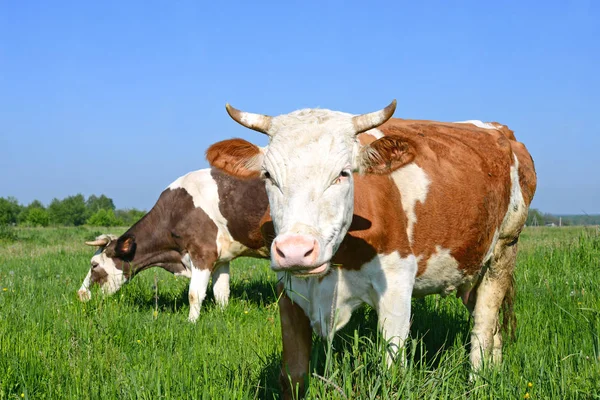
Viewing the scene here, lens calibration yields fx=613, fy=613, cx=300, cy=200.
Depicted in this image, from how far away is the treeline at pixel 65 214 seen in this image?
65.8 meters

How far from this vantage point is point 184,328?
6.05m

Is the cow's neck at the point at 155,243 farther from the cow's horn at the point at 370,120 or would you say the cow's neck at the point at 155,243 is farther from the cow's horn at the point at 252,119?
the cow's horn at the point at 370,120

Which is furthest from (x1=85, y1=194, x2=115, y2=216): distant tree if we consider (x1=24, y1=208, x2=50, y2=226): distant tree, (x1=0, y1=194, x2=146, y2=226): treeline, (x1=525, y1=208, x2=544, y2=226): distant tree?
(x1=525, y1=208, x2=544, y2=226): distant tree

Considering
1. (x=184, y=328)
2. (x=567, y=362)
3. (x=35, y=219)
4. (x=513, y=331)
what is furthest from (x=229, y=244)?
(x=35, y=219)

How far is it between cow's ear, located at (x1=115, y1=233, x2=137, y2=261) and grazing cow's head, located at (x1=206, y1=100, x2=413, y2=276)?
588 cm

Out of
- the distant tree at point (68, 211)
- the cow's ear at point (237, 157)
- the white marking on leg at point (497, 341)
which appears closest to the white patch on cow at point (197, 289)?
the white marking on leg at point (497, 341)

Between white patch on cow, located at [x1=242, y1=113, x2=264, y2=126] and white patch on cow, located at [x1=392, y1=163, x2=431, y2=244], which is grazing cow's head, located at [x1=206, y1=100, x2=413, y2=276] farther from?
white patch on cow, located at [x1=392, y1=163, x2=431, y2=244]

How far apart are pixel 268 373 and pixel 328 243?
5.19ft

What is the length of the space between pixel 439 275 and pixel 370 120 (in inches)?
61.3

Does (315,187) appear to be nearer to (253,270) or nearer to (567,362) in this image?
(567,362)

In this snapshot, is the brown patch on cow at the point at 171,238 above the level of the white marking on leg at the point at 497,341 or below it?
above

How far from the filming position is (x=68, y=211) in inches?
3317

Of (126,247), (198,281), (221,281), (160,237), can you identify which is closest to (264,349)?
(198,281)

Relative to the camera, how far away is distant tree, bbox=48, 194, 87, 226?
80.7 m
